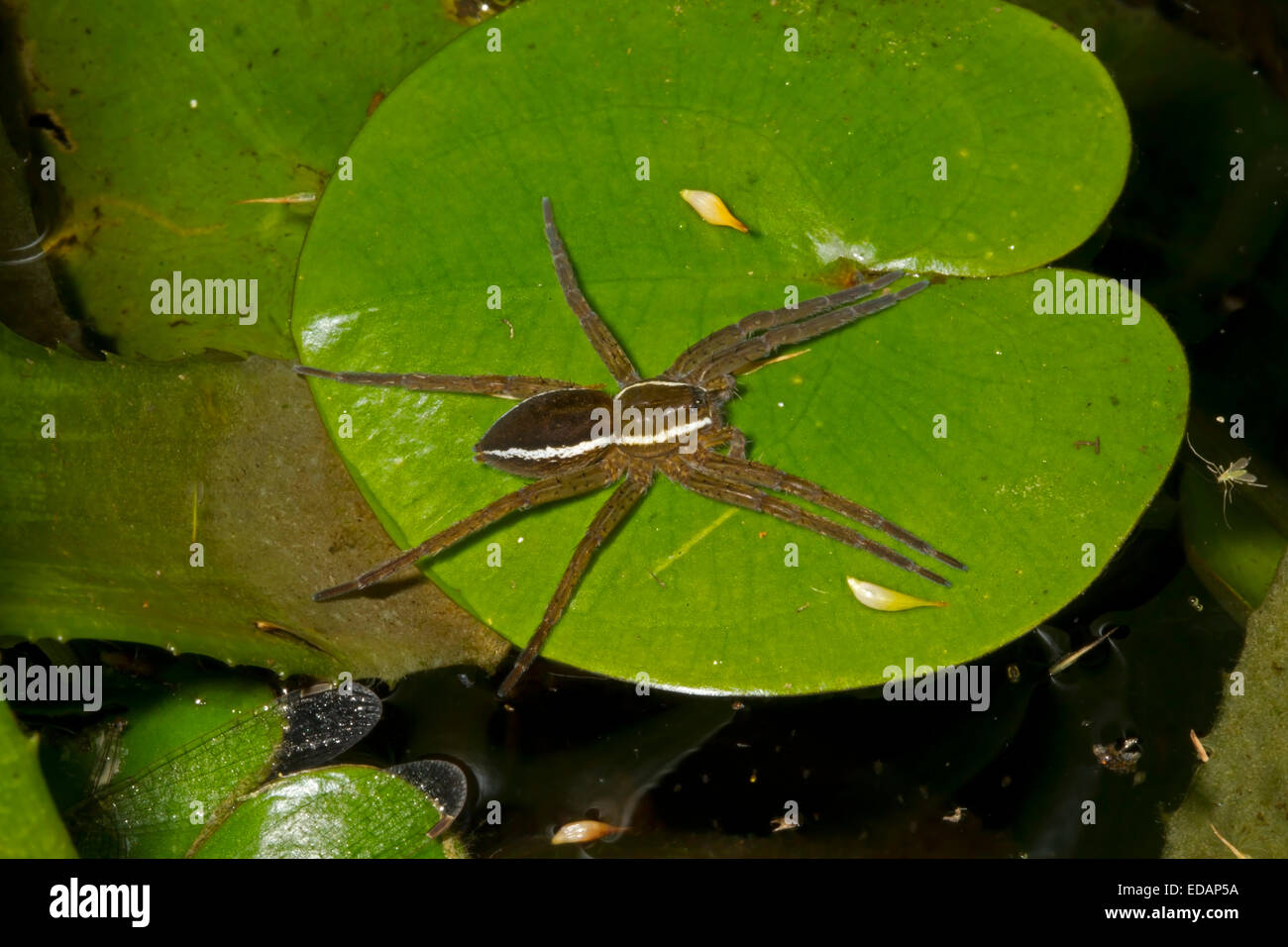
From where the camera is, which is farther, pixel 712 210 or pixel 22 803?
pixel 712 210

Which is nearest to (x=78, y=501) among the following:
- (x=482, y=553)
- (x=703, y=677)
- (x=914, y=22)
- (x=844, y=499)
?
(x=482, y=553)

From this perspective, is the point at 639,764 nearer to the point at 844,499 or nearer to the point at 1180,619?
the point at 844,499

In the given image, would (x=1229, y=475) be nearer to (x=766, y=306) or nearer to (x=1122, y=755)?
(x=1122, y=755)

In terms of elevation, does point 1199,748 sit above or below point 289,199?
below

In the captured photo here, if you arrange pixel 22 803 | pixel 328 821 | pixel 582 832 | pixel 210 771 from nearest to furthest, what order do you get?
pixel 22 803, pixel 328 821, pixel 210 771, pixel 582 832

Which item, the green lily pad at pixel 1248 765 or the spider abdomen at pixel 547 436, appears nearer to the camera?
the spider abdomen at pixel 547 436

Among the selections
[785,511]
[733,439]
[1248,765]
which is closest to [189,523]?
[733,439]
